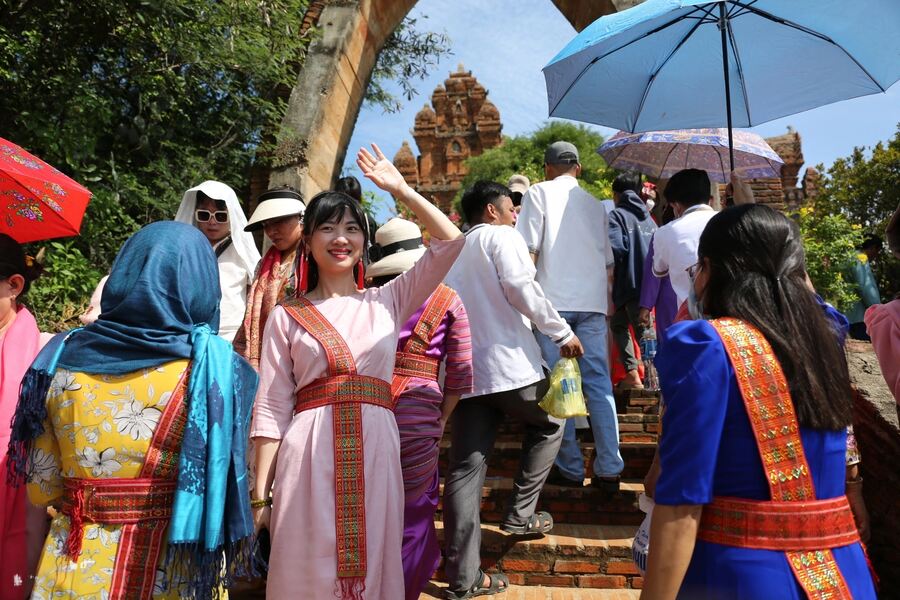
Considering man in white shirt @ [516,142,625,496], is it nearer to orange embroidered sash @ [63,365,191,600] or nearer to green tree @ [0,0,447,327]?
orange embroidered sash @ [63,365,191,600]

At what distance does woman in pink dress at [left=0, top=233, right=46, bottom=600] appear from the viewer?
2.27 metres

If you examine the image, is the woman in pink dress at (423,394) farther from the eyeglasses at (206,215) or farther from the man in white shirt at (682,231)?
the man in white shirt at (682,231)

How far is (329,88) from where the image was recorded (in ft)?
26.2

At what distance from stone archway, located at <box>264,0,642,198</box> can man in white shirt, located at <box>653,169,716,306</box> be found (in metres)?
4.18

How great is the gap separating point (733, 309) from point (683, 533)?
0.52 m

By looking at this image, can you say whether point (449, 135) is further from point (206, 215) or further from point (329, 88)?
point (206, 215)

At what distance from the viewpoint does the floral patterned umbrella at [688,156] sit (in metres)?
5.70

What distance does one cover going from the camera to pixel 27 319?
2.83 metres

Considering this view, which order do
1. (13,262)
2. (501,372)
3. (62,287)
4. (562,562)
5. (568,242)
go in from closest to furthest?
(13,262)
(501,372)
(562,562)
(568,242)
(62,287)

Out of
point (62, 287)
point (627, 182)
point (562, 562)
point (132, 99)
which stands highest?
point (132, 99)

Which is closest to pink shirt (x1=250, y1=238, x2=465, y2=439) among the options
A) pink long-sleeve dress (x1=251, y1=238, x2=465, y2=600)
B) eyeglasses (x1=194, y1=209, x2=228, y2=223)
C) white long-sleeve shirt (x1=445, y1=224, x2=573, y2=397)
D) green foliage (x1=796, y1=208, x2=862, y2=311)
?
pink long-sleeve dress (x1=251, y1=238, x2=465, y2=600)

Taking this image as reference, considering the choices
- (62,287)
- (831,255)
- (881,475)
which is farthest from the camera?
(831,255)

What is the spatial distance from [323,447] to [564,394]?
5.17ft

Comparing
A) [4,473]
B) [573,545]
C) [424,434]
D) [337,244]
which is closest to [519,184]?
[573,545]
